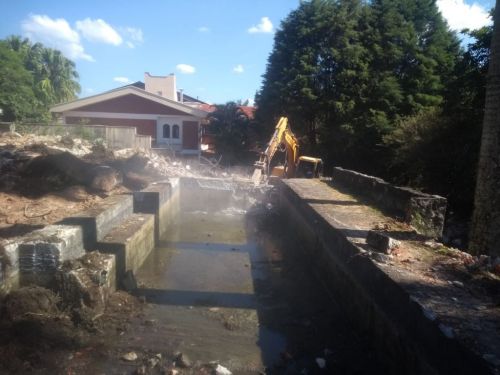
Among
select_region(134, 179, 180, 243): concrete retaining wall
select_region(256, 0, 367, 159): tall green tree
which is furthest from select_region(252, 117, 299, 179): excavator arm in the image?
select_region(256, 0, 367, 159): tall green tree

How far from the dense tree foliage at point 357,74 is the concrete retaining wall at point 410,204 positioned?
634 cm

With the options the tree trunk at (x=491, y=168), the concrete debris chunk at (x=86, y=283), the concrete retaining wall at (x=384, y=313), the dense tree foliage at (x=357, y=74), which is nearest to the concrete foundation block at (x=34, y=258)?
the concrete debris chunk at (x=86, y=283)

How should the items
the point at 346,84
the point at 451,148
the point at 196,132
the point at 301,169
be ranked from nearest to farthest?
the point at 451,148, the point at 301,169, the point at 346,84, the point at 196,132

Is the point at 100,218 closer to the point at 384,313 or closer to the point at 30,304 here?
the point at 30,304

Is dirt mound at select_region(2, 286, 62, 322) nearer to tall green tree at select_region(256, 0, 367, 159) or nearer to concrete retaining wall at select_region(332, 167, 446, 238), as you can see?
concrete retaining wall at select_region(332, 167, 446, 238)

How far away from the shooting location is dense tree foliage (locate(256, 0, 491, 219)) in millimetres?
20406

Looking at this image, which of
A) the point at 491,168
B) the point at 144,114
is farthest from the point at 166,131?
the point at 491,168

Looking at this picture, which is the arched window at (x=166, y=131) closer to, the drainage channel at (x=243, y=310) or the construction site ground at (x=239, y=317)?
the drainage channel at (x=243, y=310)

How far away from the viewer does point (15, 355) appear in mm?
4469

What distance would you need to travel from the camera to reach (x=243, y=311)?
659 cm

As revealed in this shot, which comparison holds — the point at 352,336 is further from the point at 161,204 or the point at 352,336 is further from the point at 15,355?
the point at 161,204

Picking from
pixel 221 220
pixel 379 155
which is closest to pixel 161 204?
pixel 221 220

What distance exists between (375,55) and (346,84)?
220 cm

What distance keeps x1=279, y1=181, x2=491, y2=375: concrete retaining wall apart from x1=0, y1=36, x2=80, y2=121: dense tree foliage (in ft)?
86.2
